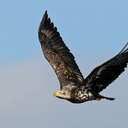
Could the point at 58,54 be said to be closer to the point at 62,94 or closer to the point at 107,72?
the point at 62,94

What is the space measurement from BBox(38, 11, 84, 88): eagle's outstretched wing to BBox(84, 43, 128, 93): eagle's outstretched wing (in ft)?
3.96

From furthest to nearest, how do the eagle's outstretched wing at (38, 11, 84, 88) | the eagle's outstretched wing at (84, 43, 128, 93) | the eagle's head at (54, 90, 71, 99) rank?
the eagle's outstretched wing at (38, 11, 84, 88) < the eagle's head at (54, 90, 71, 99) < the eagle's outstretched wing at (84, 43, 128, 93)

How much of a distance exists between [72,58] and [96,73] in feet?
11.6

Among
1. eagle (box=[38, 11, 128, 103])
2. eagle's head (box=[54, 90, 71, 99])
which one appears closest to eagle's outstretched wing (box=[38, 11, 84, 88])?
eagle (box=[38, 11, 128, 103])

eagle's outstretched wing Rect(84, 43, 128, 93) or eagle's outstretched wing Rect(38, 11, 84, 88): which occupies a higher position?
eagle's outstretched wing Rect(38, 11, 84, 88)

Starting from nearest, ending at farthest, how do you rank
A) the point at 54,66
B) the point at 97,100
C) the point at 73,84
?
the point at 97,100, the point at 73,84, the point at 54,66

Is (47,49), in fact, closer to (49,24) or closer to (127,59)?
(49,24)

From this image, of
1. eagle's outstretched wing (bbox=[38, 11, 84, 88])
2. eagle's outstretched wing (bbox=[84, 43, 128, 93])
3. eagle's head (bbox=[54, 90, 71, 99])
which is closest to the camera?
eagle's outstretched wing (bbox=[84, 43, 128, 93])

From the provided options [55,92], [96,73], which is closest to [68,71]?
[55,92]

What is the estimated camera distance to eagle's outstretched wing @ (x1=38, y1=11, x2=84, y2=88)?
17869 mm

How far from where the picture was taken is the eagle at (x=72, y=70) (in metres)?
15.2

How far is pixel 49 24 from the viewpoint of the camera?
1997 centimetres

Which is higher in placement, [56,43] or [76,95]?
[56,43]

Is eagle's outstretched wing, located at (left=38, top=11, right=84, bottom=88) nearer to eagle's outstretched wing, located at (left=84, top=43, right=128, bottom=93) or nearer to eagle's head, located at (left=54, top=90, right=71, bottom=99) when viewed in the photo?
eagle's head, located at (left=54, top=90, right=71, bottom=99)
